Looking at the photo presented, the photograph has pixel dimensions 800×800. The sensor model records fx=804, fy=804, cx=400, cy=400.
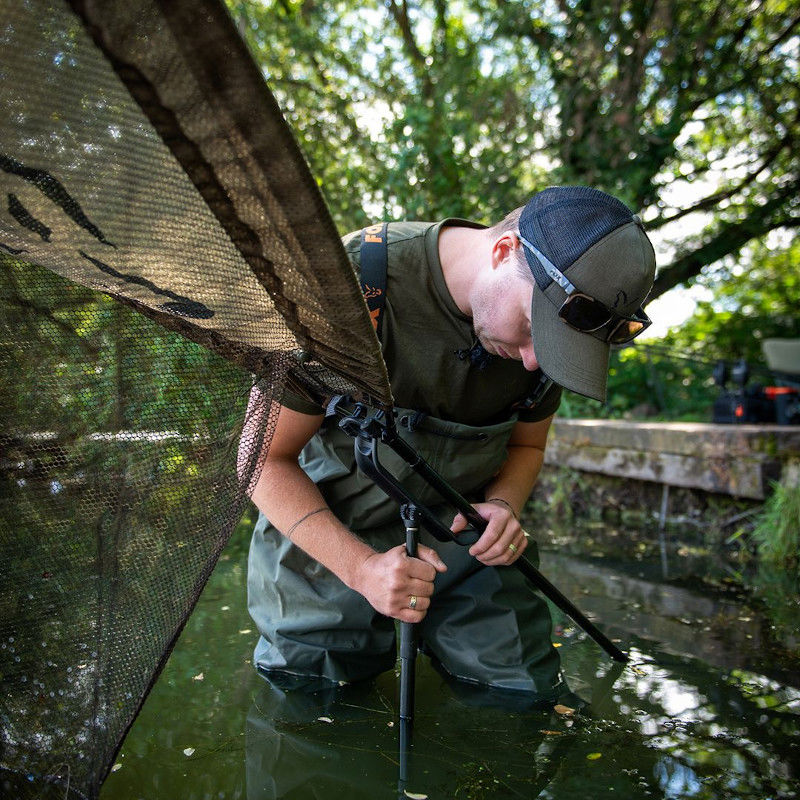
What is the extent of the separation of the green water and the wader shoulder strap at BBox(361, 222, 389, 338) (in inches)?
47.0

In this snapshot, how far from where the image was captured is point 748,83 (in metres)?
9.20

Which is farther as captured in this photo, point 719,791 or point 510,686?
point 510,686

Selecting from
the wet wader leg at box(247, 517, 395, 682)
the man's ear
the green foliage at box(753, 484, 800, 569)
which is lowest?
the wet wader leg at box(247, 517, 395, 682)

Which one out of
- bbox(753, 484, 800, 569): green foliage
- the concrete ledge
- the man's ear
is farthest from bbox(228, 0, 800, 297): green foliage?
the man's ear

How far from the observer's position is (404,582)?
2.08m

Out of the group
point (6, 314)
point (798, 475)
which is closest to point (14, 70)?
point (6, 314)

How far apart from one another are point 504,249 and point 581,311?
0.29 meters

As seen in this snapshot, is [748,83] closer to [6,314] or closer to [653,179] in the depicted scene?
[653,179]

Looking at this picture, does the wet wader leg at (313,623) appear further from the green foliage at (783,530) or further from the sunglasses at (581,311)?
the green foliage at (783,530)

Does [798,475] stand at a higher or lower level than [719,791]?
higher

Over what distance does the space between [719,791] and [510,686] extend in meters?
0.73

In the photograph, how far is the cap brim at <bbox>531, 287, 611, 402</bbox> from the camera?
2.03 m

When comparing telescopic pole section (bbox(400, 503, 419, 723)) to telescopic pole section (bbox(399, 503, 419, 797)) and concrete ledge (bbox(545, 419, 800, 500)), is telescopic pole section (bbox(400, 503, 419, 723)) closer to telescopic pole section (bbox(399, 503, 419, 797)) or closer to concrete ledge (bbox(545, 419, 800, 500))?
telescopic pole section (bbox(399, 503, 419, 797))

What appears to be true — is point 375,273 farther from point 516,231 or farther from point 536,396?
point 536,396
